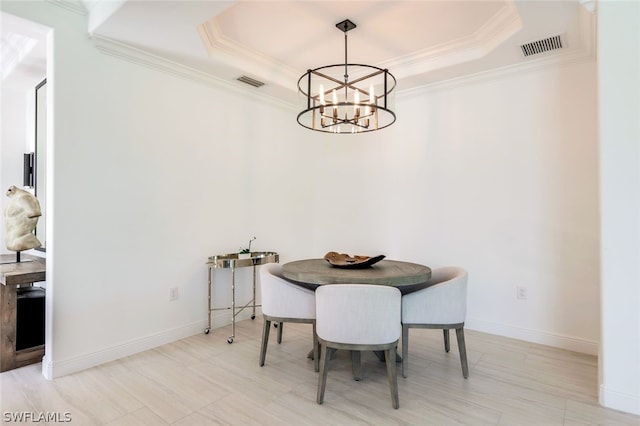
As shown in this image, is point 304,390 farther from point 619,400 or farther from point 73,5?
point 73,5

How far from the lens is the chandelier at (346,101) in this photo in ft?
7.78

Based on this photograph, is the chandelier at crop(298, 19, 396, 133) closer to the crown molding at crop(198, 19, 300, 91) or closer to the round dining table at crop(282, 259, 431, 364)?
the crown molding at crop(198, 19, 300, 91)

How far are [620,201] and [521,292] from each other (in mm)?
1431

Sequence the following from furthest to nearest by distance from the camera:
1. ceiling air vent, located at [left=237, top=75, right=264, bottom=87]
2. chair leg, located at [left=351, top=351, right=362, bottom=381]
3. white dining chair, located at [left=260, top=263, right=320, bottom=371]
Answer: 1. ceiling air vent, located at [left=237, top=75, right=264, bottom=87]
2. white dining chair, located at [left=260, top=263, right=320, bottom=371]
3. chair leg, located at [left=351, top=351, right=362, bottom=381]

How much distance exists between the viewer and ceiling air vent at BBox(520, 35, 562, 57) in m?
2.69

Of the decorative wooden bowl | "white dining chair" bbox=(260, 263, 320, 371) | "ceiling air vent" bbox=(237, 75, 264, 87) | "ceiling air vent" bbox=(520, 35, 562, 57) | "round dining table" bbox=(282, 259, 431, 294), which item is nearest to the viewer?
"round dining table" bbox=(282, 259, 431, 294)

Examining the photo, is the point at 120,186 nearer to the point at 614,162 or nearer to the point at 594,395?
the point at 614,162

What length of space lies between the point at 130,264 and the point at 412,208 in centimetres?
283

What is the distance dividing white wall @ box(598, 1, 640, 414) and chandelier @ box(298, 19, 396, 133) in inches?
50.6

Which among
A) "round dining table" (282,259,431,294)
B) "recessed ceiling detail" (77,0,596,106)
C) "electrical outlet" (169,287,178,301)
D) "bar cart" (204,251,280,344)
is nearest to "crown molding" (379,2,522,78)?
"recessed ceiling detail" (77,0,596,106)

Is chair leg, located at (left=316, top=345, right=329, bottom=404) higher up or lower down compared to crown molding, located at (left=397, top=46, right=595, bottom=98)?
lower down

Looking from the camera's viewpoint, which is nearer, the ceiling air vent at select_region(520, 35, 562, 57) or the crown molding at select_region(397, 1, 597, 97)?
the crown molding at select_region(397, 1, 597, 97)

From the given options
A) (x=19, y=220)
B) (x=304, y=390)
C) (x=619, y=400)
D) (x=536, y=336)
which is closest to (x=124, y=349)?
(x=19, y=220)

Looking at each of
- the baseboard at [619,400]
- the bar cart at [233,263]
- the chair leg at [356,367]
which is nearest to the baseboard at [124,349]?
the bar cart at [233,263]
